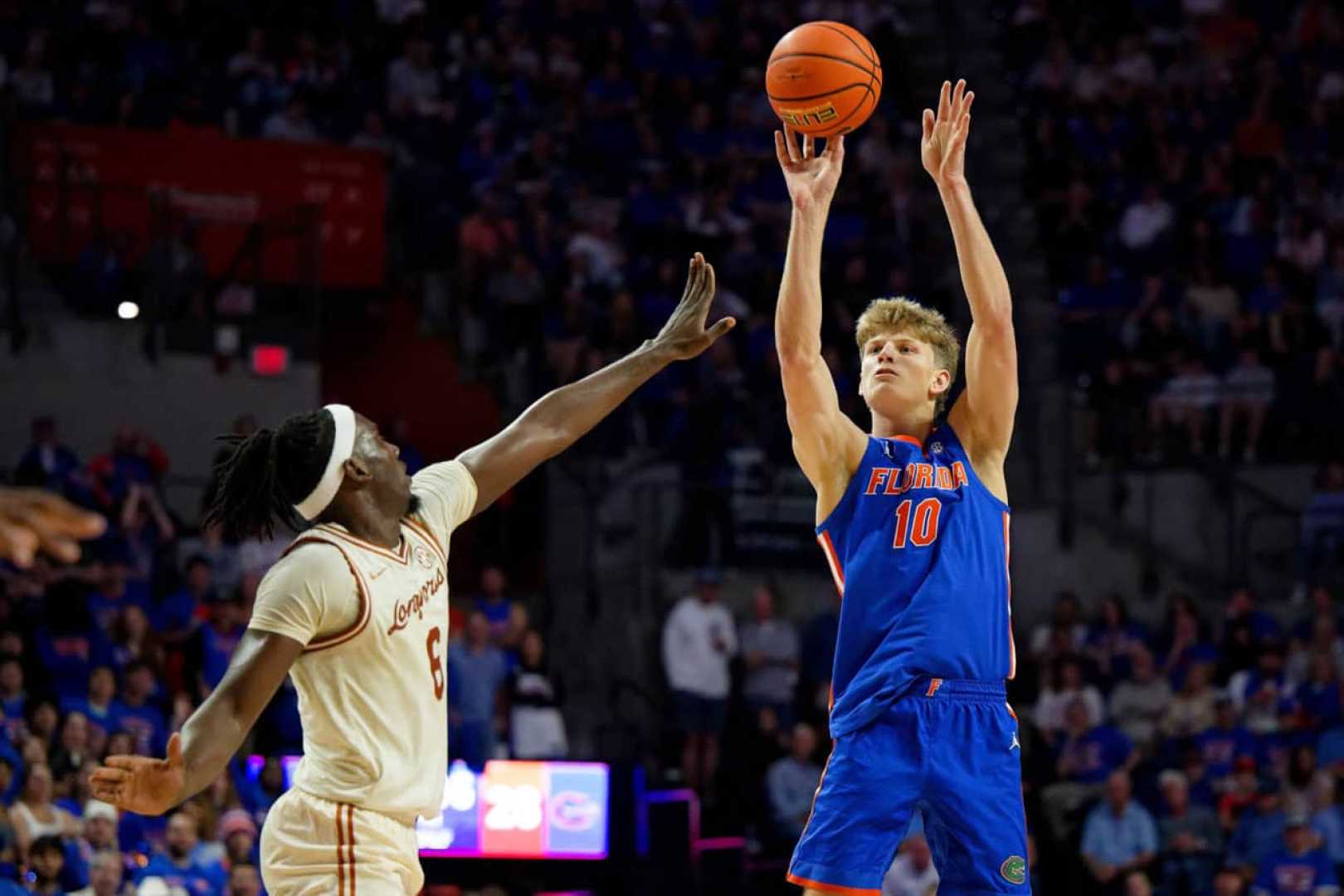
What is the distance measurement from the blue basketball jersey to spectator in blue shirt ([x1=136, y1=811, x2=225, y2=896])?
20.8ft

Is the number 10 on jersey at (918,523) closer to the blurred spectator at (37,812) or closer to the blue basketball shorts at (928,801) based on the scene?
the blue basketball shorts at (928,801)

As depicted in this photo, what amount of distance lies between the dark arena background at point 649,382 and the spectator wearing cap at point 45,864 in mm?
46

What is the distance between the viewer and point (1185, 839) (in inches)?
557

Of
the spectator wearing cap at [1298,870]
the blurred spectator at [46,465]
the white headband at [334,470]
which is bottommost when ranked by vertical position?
the spectator wearing cap at [1298,870]

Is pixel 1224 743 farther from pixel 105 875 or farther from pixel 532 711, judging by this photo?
pixel 105 875

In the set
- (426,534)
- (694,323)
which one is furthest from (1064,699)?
(426,534)

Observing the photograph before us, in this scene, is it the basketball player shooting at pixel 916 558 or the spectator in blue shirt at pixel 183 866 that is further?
the spectator in blue shirt at pixel 183 866

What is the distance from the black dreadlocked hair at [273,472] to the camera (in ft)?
18.6

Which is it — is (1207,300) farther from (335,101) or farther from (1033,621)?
(335,101)

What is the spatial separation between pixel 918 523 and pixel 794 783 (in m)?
8.34

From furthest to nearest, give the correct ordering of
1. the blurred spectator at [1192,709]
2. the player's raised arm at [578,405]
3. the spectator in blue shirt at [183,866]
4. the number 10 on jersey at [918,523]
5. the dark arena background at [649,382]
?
the blurred spectator at [1192,709], the dark arena background at [649,382], the spectator in blue shirt at [183,866], the player's raised arm at [578,405], the number 10 on jersey at [918,523]

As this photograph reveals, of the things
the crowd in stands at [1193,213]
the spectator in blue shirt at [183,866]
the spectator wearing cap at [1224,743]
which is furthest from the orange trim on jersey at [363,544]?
the crowd in stands at [1193,213]

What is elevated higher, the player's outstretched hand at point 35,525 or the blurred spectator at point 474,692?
the player's outstretched hand at point 35,525

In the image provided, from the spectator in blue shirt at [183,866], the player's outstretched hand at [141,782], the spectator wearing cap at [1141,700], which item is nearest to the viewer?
the player's outstretched hand at [141,782]
